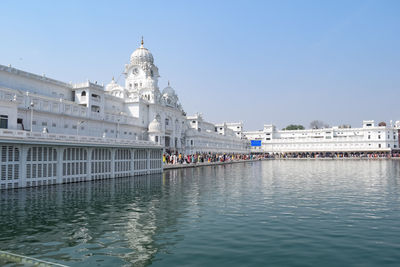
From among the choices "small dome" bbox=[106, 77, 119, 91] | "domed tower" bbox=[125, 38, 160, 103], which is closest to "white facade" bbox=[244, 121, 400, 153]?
"domed tower" bbox=[125, 38, 160, 103]

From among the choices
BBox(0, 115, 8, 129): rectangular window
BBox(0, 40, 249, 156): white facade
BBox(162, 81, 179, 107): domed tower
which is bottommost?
BBox(0, 115, 8, 129): rectangular window

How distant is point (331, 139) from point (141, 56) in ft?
272

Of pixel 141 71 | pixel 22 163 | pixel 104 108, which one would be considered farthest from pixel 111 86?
pixel 22 163

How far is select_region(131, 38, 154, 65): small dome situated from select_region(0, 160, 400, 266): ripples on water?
52234 mm

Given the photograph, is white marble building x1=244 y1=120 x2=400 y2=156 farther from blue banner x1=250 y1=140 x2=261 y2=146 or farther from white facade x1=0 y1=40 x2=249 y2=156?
white facade x1=0 y1=40 x2=249 y2=156

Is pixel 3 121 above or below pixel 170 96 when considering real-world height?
below

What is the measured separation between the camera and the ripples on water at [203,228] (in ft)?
32.2

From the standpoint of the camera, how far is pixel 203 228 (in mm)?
13148

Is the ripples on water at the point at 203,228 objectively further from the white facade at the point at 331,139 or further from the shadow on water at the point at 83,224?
the white facade at the point at 331,139

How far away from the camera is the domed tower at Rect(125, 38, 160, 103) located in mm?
68312

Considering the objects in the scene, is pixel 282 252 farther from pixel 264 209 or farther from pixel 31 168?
pixel 31 168

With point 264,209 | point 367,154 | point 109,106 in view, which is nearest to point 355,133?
point 367,154

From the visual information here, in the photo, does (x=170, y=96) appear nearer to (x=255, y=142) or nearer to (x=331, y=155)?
(x=255, y=142)

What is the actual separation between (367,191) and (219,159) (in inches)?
1953
